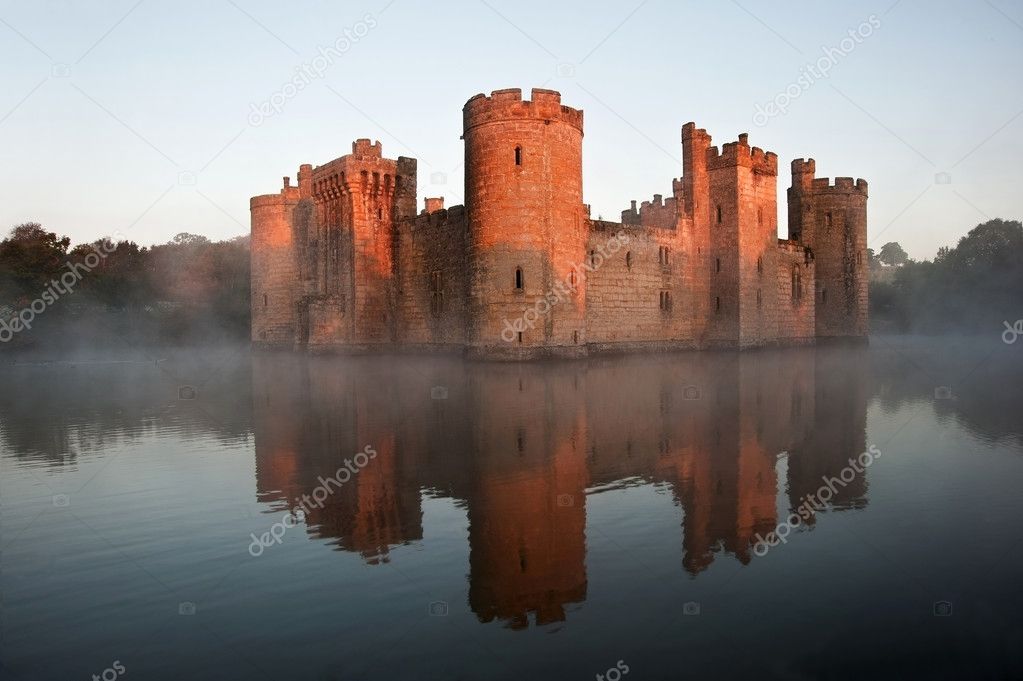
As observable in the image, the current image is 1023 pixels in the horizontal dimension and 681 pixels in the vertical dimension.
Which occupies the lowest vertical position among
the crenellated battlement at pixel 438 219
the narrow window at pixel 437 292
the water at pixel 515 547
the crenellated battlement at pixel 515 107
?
the water at pixel 515 547

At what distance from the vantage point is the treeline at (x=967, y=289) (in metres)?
65.6

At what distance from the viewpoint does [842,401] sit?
1597cm

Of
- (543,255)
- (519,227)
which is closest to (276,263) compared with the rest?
(519,227)

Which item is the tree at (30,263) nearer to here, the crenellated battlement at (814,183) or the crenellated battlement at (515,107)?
the crenellated battlement at (515,107)

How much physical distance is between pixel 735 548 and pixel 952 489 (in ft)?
11.2

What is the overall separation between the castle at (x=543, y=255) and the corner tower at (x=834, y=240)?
0.27 feet

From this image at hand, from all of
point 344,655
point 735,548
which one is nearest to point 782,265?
point 735,548

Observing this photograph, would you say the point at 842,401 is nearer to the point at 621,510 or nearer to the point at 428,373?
the point at 621,510

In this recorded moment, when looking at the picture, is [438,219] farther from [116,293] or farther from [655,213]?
[116,293]

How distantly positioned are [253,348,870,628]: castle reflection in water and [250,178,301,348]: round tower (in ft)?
76.2

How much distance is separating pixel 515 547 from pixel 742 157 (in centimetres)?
3407

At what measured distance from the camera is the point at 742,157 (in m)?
36.8

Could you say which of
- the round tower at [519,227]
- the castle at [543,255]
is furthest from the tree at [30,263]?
the round tower at [519,227]

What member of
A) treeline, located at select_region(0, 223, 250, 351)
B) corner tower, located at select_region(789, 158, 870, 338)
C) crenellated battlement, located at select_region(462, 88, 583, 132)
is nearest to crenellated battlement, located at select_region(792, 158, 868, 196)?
corner tower, located at select_region(789, 158, 870, 338)
